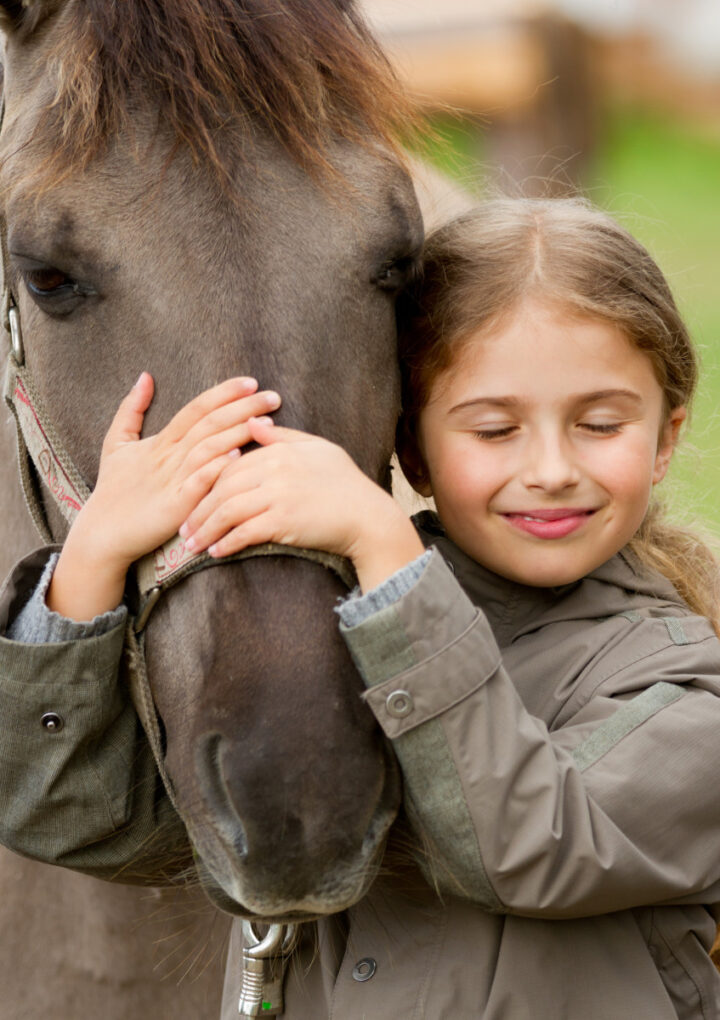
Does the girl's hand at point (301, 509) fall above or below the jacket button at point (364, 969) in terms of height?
above

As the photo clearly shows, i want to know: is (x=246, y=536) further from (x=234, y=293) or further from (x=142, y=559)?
(x=234, y=293)

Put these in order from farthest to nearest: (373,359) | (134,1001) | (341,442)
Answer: (134,1001)
(373,359)
(341,442)

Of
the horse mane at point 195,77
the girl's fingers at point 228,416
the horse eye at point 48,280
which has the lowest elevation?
the girl's fingers at point 228,416

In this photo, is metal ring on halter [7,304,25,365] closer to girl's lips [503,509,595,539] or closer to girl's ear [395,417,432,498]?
girl's ear [395,417,432,498]

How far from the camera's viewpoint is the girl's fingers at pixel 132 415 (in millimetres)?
1596

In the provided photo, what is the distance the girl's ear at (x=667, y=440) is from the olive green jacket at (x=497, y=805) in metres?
0.30

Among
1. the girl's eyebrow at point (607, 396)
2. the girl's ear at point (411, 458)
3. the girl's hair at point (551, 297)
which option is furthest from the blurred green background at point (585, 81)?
the girl's eyebrow at point (607, 396)

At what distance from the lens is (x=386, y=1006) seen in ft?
5.33

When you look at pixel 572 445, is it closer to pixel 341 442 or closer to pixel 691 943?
pixel 341 442

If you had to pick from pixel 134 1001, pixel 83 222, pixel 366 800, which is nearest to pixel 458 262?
pixel 83 222

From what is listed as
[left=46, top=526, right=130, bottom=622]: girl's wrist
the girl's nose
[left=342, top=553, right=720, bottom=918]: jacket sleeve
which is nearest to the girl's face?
the girl's nose

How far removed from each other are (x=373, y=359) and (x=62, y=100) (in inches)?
22.4

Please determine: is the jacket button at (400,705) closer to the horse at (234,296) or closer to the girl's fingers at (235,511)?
the horse at (234,296)

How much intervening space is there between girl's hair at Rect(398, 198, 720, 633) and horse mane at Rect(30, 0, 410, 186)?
1.10 ft
